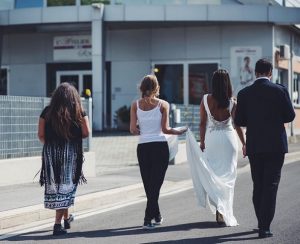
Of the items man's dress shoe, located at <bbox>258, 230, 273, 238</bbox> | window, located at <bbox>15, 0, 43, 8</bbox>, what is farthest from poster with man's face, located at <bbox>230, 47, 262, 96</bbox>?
man's dress shoe, located at <bbox>258, 230, 273, 238</bbox>

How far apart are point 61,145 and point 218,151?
1.99 meters

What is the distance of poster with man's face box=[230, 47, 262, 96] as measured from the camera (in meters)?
27.3

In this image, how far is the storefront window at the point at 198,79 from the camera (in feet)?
92.5

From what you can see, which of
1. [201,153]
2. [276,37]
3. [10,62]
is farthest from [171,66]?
[201,153]

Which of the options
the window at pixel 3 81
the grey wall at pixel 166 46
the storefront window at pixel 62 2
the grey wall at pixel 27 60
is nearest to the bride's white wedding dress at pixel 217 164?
the grey wall at pixel 166 46

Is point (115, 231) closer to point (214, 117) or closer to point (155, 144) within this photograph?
point (155, 144)

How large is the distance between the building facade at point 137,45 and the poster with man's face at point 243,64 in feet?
0.14

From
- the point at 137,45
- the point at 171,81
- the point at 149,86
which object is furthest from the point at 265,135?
the point at 137,45

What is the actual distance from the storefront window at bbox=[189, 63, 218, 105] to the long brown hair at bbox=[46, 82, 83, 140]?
67.5 feet

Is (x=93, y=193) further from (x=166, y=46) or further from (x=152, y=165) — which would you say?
(x=166, y=46)

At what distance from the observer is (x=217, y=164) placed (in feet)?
27.4

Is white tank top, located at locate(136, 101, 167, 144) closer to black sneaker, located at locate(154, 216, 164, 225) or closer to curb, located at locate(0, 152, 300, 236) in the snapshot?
black sneaker, located at locate(154, 216, 164, 225)

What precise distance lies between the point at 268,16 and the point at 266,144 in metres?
20.1

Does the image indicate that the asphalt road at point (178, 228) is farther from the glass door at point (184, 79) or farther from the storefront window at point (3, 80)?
the storefront window at point (3, 80)
